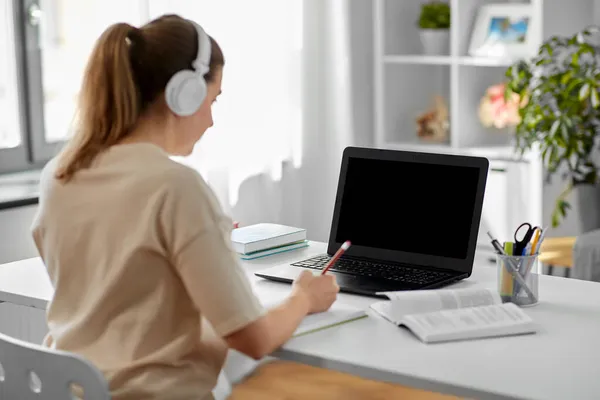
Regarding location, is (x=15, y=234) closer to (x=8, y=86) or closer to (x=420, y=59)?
(x=8, y=86)

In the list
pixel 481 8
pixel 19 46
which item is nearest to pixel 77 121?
pixel 19 46

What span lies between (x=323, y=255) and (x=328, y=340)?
626 mm

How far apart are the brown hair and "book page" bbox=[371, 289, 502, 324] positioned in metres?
0.56

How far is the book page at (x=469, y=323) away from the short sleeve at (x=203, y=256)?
32 centimetres

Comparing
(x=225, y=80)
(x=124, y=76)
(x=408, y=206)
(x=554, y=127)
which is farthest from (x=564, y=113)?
(x=124, y=76)

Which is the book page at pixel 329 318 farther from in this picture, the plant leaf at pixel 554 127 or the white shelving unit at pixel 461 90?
the white shelving unit at pixel 461 90

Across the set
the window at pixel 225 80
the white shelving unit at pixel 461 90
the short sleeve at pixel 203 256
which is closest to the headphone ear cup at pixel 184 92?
the short sleeve at pixel 203 256

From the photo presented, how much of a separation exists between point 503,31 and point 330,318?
255cm

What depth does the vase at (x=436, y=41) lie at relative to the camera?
4.19 m

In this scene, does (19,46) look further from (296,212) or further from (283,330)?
(283,330)

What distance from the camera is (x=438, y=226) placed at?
2068 millimetres

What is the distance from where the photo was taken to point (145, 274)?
1.51 m

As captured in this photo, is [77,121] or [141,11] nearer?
[77,121]

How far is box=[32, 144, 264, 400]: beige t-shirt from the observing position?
1.47 m
